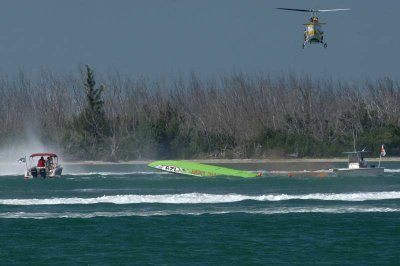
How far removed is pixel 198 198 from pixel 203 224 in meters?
11.1

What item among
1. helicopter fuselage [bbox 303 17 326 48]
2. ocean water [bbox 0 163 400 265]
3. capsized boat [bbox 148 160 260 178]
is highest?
helicopter fuselage [bbox 303 17 326 48]

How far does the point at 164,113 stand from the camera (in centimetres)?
11569

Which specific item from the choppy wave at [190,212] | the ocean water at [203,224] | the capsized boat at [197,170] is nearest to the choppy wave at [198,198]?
the ocean water at [203,224]

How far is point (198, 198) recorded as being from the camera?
5612 cm

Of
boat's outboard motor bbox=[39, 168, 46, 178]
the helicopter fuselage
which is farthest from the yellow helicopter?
boat's outboard motor bbox=[39, 168, 46, 178]

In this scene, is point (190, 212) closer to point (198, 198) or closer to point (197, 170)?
point (198, 198)

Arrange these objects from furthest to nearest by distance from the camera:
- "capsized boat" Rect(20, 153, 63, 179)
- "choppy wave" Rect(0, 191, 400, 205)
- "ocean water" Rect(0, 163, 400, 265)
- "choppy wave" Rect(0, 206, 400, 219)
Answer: "capsized boat" Rect(20, 153, 63, 179) → "choppy wave" Rect(0, 191, 400, 205) → "choppy wave" Rect(0, 206, 400, 219) → "ocean water" Rect(0, 163, 400, 265)

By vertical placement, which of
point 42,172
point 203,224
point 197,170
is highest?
point 42,172

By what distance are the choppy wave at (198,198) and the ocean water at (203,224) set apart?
0.05 meters

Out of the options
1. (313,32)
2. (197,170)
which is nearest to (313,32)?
(313,32)

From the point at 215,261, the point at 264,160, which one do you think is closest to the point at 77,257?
the point at 215,261

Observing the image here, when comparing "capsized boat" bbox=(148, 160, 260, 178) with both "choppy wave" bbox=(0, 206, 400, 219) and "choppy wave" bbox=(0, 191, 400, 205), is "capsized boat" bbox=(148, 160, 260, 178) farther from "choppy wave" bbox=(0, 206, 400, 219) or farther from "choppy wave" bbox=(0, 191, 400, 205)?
"choppy wave" bbox=(0, 206, 400, 219)

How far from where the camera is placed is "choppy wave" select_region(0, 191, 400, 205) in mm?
55250

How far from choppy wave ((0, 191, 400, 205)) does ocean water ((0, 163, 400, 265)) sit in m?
0.05
